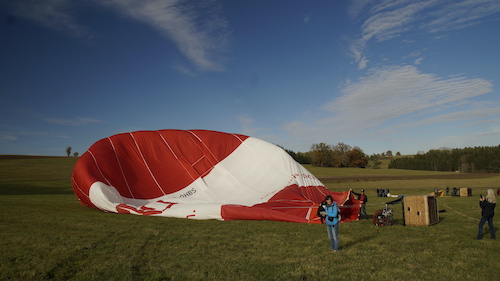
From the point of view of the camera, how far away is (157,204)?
35.3 feet

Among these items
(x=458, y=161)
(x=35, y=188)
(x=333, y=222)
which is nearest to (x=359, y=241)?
(x=333, y=222)

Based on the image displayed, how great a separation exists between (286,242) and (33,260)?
170 inches

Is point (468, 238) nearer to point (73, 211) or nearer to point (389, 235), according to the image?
point (389, 235)

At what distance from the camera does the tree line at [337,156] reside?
70.1 meters

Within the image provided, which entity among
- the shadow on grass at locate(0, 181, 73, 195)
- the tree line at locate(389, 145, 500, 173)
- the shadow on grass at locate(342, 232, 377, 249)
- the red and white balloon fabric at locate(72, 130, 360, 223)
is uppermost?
the tree line at locate(389, 145, 500, 173)

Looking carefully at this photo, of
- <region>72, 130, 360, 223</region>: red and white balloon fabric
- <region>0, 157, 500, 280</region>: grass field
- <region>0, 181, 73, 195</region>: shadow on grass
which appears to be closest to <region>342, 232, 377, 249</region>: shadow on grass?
<region>0, 157, 500, 280</region>: grass field

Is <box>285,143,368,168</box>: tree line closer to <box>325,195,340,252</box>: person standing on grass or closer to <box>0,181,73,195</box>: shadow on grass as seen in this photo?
<box>0,181,73,195</box>: shadow on grass

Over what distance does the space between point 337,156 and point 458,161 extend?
79.9 ft

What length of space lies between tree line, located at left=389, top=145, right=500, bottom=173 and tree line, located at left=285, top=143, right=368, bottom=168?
39.5ft

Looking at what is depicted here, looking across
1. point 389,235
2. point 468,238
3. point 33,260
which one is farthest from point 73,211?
point 468,238

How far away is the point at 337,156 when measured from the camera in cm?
7131

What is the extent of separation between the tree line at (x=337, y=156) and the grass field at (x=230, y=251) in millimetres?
61692

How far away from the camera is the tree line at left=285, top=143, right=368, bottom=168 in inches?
2761

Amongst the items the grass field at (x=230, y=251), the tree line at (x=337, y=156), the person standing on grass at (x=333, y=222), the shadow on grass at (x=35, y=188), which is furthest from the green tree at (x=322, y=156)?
the person standing on grass at (x=333, y=222)
